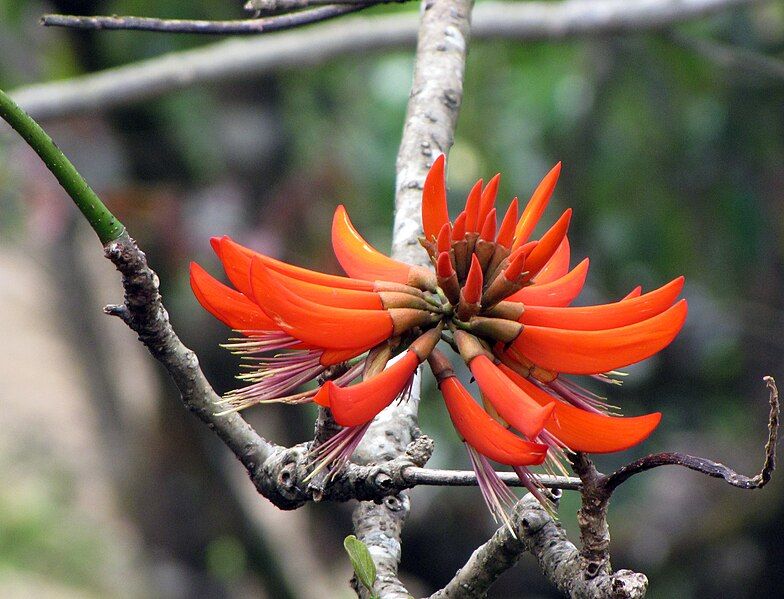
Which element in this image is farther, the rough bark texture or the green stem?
the rough bark texture

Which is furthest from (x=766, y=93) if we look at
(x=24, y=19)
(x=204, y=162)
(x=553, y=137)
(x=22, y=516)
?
(x=22, y=516)

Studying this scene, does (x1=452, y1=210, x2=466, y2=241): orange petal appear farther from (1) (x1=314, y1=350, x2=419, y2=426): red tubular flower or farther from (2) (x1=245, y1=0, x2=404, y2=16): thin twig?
(2) (x1=245, y1=0, x2=404, y2=16): thin twig

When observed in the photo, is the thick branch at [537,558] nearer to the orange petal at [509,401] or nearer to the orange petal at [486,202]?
the orange petal at [509,401]

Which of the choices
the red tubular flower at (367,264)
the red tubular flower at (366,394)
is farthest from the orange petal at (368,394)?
the red tubular flower at (367,264)

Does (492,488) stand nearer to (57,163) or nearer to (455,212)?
(57,163)

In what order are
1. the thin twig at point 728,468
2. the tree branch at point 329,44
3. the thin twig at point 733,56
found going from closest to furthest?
1. the thin twig at point 728,468
2. the thin twig at point 733,56
3. the tree branch at point 329,44

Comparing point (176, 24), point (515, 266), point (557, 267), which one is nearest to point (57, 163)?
point (515, 266)

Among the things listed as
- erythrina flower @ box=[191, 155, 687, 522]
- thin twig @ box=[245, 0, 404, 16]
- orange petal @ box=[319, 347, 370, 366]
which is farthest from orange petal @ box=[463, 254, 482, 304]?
thin twig @ box=[245, 0, 404, 16]

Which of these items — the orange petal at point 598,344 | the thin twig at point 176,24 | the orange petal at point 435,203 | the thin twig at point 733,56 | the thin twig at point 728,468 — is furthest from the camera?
the thin twig at point 733,56
